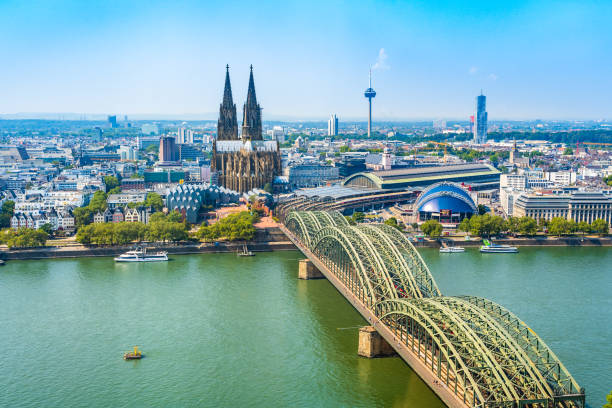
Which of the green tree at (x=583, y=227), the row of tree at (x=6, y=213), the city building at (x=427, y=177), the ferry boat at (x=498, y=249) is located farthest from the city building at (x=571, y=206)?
the row of tree at (x=6, y=213)

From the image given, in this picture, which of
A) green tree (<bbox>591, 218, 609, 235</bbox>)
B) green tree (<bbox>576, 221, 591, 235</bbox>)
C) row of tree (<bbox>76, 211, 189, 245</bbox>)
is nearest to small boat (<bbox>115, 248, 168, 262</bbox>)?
row of tree (<bbox>76, 211, 189, 245</bbox>)

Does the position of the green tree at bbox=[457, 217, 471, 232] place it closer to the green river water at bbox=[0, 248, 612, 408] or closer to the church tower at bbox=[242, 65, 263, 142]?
the green river water at bbox=[0, 248, 612, 408]

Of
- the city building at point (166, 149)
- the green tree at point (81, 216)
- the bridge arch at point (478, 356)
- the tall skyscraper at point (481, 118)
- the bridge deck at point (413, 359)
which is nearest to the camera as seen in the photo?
the bridge arch at point (478, 356)

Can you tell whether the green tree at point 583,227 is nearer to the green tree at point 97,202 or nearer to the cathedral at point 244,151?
the cathedral at point 244,151

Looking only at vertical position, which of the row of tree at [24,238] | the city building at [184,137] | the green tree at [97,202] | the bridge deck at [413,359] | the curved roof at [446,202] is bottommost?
the row of tree at [24,238]

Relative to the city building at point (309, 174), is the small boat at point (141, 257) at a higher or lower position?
lower

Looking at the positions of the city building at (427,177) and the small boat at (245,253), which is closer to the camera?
the small boat at (245,253)

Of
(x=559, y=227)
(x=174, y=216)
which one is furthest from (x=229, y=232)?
(x=559, y=227)

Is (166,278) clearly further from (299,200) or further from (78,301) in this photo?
(299,200)
